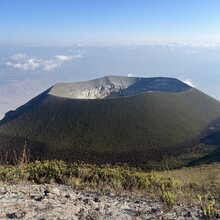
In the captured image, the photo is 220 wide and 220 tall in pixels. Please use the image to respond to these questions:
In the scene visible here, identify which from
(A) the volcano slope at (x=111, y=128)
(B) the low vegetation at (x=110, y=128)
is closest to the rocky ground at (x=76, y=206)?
(B) the low vegetation at (x=110, y=128)

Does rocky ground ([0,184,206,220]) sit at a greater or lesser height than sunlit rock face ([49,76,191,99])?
greater

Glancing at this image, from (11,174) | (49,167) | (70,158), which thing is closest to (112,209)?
(11,174)

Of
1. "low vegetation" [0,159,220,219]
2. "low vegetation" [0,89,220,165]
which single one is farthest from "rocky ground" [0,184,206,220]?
"low vegetation" [0,89,220,165]

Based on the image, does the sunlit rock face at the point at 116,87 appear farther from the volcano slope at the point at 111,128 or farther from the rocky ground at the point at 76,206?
the rocky ground at the point at 76,206

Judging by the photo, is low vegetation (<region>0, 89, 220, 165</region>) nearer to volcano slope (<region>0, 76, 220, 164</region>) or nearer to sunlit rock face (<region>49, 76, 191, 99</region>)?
volcano slope (<region>0, 76, 220, 164</region>)

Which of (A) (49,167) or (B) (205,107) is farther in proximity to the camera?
(B) (205,107)

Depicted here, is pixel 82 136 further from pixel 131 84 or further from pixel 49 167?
pixel 131 84
